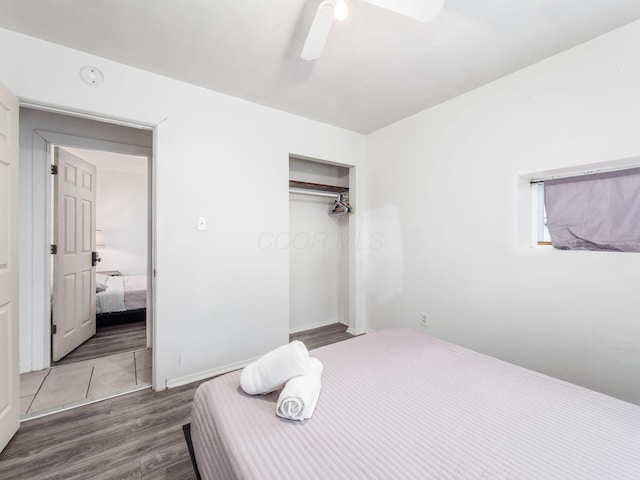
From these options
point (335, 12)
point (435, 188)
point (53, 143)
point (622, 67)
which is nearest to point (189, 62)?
point (335, 12)

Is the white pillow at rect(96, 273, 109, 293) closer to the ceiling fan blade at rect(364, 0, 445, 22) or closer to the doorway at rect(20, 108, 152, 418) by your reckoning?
the doorway at rect(20, 108, 152, 418)

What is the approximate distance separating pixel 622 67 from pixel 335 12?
171 cm

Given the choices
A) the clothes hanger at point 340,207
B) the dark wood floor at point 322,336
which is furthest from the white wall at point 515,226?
the dark wood floor at point 322,336

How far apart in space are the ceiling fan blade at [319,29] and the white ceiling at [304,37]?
10.3 inches

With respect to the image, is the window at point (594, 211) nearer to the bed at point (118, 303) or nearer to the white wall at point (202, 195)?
the white wall at point (202, 195)

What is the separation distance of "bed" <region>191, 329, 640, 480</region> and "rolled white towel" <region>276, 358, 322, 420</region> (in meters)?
0.03

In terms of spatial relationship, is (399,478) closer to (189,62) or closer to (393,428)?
(393,428)

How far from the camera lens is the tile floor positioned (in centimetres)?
188

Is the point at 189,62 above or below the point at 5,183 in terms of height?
above

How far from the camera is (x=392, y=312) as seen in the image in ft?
9.56

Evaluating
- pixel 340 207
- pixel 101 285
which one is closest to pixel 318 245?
pixel 340 207

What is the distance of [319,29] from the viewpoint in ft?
4.05

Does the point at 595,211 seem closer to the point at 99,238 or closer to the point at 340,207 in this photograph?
the point at 340,207

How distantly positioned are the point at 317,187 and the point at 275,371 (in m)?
2.45
